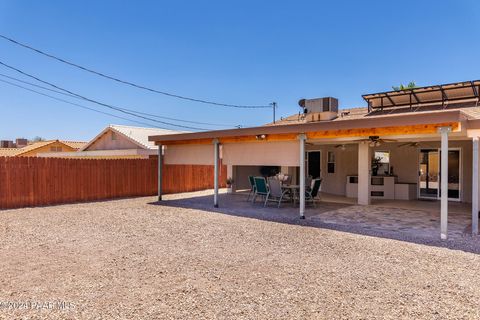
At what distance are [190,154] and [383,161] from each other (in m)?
8.21

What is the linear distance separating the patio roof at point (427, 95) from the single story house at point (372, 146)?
32 millimetres

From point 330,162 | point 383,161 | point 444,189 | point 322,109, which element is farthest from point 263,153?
point 383,161

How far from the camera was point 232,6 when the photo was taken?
17312 millimetres

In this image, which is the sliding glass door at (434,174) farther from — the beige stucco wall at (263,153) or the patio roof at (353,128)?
the beige stucco wall at (263,153)

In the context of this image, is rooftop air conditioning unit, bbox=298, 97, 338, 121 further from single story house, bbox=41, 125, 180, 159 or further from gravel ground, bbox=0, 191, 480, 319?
single story house, bbox=41, 125, 180, 159

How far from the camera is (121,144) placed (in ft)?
68.1

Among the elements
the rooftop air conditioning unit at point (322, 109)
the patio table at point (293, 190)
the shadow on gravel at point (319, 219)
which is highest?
the rooftop air conditioning unit at point (322, 109)

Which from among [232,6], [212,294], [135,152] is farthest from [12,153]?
[212,294]

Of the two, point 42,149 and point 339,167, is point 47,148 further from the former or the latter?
point 339,167

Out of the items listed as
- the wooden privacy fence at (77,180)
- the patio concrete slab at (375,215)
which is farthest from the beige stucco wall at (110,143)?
the patio concrete slab at (375,215)

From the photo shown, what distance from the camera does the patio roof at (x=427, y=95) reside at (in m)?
12.5

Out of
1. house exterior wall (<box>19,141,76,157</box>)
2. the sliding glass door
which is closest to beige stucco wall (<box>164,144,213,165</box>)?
the sliding glass door

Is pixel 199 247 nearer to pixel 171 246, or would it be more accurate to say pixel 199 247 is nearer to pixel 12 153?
pixel 171 246

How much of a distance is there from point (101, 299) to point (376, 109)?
46.4 ft
